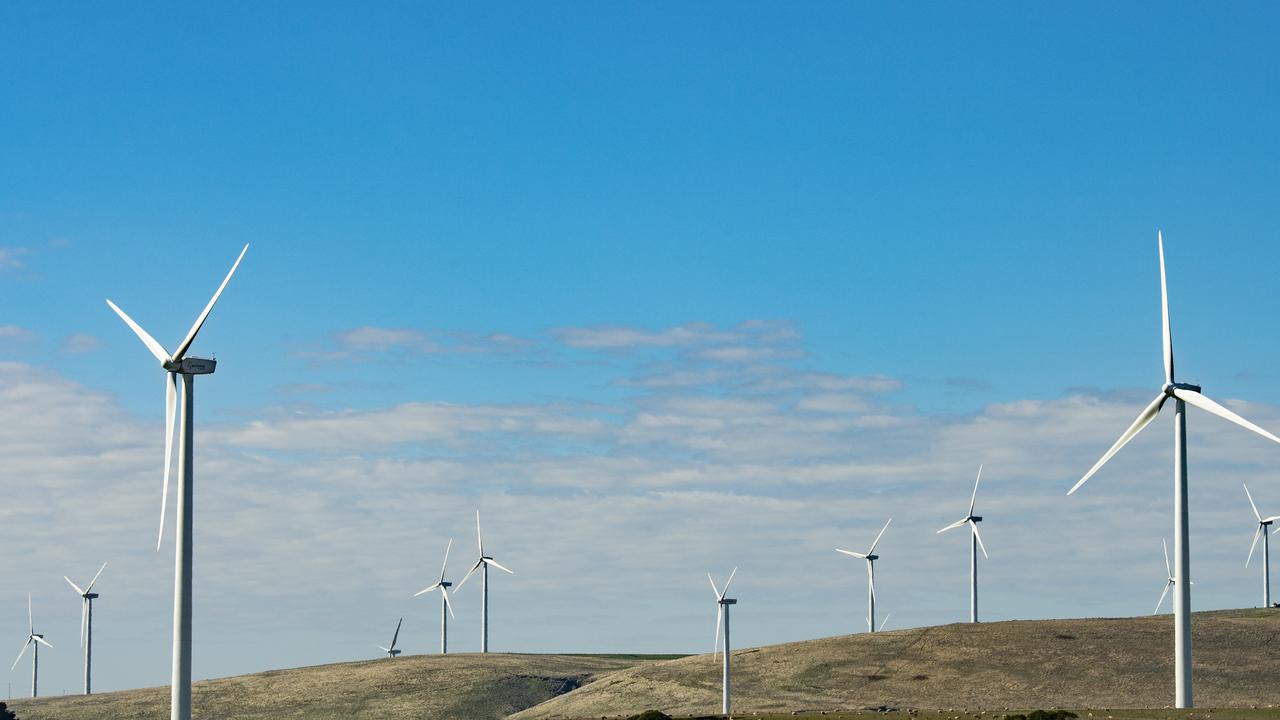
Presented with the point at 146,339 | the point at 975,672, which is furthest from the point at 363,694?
the point at 146,339

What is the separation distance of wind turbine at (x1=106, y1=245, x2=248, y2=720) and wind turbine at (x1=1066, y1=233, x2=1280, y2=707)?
4306cm

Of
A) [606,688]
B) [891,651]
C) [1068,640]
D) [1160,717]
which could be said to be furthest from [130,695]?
[1160,717]

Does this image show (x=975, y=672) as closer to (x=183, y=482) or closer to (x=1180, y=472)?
(x=1180, y=472)

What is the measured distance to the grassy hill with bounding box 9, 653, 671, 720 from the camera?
156875 millimetres

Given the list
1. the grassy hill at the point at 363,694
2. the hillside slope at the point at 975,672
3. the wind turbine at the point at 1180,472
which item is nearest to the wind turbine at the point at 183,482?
the wind turbine at the point at 1180,472

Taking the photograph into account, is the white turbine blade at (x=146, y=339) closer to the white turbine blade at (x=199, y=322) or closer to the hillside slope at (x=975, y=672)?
the white turbine blade at (x=199, y=322)

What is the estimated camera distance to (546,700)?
162875 mm

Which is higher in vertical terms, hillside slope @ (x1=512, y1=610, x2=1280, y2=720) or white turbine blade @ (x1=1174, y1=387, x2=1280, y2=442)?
white turbine blade @ (x1=1174, y1=387, x2=1280, y2=442)

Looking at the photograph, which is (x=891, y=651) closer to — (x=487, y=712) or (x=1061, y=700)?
(x=1061, y=700)

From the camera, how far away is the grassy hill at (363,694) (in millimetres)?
156875

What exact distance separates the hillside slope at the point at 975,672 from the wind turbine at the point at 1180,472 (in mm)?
43552

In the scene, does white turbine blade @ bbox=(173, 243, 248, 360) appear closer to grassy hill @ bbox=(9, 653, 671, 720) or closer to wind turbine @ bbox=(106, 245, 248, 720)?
wind turbine @ bbox=(106, 245, 248, 720)

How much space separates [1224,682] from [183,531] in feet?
315

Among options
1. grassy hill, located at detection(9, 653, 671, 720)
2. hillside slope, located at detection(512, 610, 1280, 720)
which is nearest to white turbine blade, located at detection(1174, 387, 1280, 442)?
hillside slope, located at detection(512, 610, 1280, 720)
